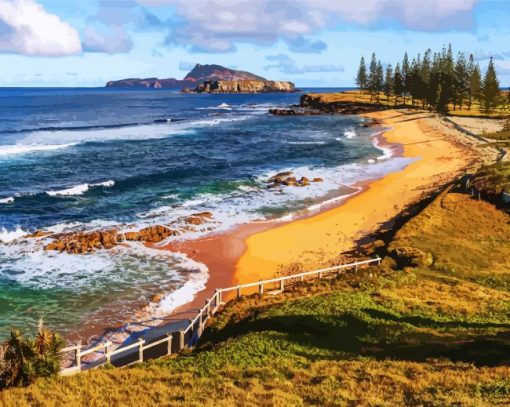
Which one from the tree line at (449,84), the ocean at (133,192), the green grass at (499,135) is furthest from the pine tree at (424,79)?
the green grass at (499,135)

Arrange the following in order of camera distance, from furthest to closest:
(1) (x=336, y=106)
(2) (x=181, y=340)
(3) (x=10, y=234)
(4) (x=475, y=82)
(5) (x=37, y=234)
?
(1) (x=336, y=106) → (4) (x=475, y=82) → (3) (x=10, y=234) → (5) (x=37, y=234) → (2) (x=181, y=340)

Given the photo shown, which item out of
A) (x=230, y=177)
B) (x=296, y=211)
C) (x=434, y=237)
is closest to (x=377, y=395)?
(x=434, y=237)

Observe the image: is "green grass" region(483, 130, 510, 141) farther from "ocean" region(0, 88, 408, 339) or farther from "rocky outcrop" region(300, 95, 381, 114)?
"rocky outcrop" region(300, 95, 381, 114)

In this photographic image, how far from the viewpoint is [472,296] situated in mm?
21000

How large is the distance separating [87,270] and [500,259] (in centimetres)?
2146

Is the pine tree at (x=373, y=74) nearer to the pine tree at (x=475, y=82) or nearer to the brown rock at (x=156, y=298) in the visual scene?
the pine tree at (x=475, y=82)

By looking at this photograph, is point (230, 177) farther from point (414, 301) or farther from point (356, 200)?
point (414, 301)

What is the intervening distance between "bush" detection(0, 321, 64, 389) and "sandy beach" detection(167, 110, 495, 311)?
368 inches

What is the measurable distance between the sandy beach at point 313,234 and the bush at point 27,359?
9358 mm

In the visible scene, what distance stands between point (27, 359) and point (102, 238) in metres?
18.1

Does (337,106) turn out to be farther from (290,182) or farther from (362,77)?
(290,182)

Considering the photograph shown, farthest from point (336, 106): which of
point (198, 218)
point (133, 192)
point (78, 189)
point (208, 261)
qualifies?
point (208, 261)

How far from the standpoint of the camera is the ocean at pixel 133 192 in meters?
24.4

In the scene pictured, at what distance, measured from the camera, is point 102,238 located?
3134 centimetres
